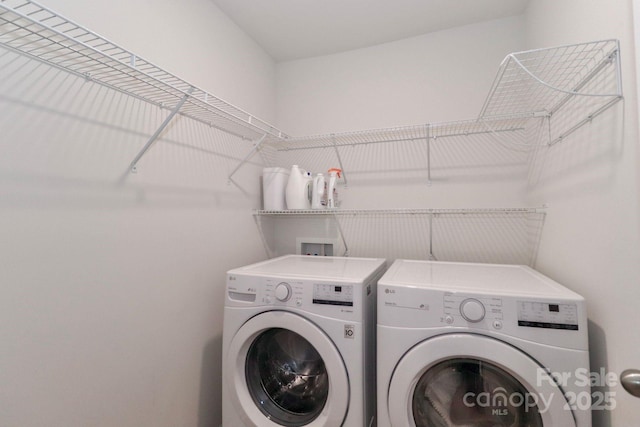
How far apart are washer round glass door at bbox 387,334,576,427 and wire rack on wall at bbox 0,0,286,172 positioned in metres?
1.36

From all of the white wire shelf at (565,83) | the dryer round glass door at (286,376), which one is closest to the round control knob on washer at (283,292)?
the dryer round glass door at (286,376)

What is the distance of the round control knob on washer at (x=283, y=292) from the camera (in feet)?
4.28

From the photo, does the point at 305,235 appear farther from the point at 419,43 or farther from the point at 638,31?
the point at 638,31

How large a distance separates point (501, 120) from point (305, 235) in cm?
159

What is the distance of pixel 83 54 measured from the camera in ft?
2.60

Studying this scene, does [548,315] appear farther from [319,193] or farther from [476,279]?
[319,193]

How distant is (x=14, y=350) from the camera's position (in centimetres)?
86

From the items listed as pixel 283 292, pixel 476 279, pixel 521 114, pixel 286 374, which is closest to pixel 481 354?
pixel 476 279

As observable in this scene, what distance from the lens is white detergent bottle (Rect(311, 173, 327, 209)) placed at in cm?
193

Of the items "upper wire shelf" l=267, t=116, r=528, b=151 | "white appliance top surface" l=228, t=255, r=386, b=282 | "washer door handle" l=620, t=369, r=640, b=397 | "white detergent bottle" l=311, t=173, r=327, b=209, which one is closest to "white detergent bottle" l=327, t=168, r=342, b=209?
"white detergent bottle" l=311, t=173, r=327, b=209

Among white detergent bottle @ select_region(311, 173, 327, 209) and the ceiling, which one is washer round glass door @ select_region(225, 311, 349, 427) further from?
the ceiling

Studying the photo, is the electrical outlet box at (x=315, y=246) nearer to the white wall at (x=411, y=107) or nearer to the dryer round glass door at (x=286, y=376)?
the white wall at (x=411, y=107)

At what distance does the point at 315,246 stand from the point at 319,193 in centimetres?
53

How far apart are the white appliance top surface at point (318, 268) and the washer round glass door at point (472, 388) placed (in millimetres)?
421
